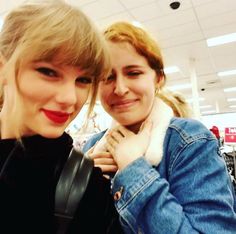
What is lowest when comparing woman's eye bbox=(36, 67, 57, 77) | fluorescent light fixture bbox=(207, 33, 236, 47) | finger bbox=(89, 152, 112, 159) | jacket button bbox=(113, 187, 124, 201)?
jacket button bbox=(113, 187, 124, 201)

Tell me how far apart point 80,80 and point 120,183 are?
0.33 meters

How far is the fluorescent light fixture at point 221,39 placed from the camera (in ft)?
16.5

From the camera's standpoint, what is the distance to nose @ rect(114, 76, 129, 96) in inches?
39.1

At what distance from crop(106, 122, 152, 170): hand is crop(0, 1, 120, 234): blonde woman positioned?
0.13m

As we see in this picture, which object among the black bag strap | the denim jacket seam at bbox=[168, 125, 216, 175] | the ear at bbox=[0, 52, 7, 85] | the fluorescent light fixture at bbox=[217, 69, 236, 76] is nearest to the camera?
the black bag strap

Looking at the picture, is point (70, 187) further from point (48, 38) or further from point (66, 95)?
point (48, 38)

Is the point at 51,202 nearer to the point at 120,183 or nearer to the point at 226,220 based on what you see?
the point at 120,183

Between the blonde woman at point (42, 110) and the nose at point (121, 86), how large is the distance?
0.23 meters

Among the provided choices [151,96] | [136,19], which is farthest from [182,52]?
[151,96]

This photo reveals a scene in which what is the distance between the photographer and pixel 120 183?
85cm

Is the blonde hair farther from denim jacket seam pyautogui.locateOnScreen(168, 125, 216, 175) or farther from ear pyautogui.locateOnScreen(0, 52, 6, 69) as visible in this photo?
denim jacket seam pyautogui.locateOnScreen(168, 125, 216, 175)

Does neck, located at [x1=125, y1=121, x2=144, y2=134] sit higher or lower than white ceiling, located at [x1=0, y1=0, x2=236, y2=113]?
lower

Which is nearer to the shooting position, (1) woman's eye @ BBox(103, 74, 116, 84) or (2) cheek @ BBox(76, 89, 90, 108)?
(2) cheek @ BBox(76, 89, 90, 108)

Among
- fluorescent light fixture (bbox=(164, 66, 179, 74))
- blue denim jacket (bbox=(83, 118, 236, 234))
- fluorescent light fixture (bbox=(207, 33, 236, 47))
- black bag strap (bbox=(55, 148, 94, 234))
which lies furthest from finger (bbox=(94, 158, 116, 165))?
fluorescent light fixture (bbox=(164, 66, 179, 74))
